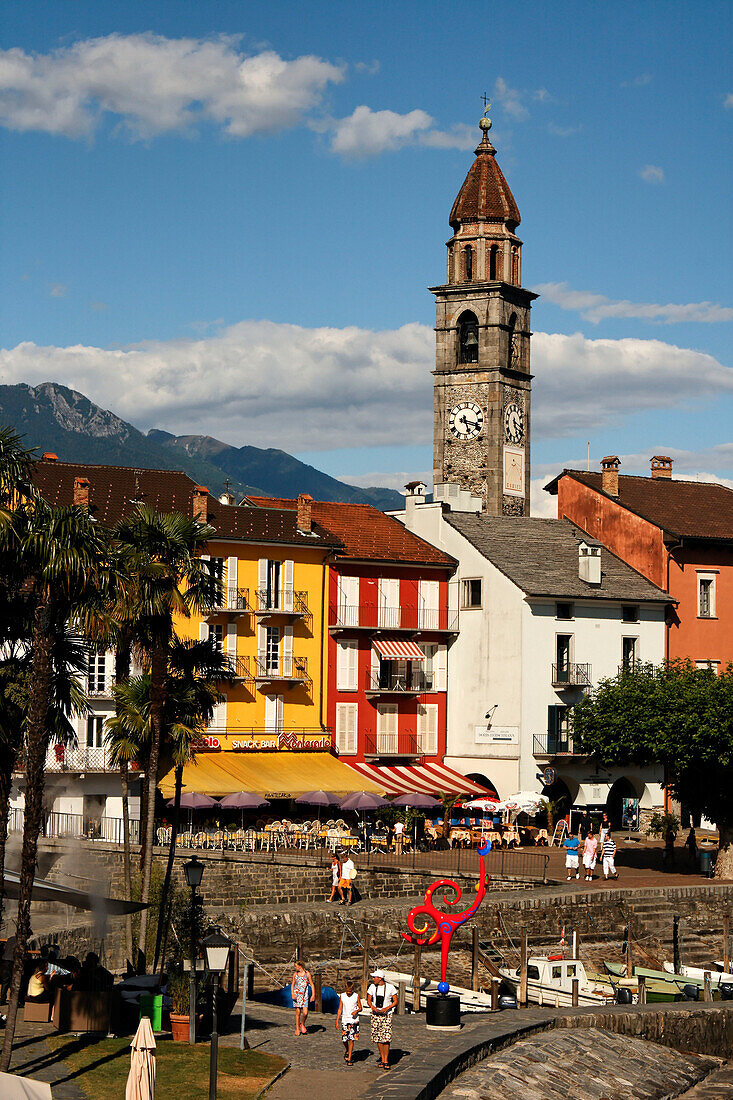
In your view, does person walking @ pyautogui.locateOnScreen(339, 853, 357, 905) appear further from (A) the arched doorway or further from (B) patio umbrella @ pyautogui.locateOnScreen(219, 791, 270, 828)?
(A) the arched doorway

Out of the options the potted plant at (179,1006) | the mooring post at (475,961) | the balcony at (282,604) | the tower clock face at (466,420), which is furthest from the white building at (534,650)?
the potted plant at (179,1006)

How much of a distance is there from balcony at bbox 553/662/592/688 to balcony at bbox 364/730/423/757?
20.5 feet

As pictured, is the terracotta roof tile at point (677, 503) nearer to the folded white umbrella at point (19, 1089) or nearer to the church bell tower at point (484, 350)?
the church bell tower at point (484, 350)

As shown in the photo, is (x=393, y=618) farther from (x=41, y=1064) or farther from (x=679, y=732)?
(x=41, y=1064)

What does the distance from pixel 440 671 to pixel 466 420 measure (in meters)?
23.1

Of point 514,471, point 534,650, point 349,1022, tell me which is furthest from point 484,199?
point 349,1022

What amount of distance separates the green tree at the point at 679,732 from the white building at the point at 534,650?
4.50m

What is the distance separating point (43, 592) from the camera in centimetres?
2612

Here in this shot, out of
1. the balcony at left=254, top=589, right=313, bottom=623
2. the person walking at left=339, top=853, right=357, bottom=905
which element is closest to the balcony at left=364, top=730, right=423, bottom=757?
the balcony at left=254, top=589, right=313, bottom=623

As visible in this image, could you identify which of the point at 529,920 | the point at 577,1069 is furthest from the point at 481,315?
the point at 577,1069

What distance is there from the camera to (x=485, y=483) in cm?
8200

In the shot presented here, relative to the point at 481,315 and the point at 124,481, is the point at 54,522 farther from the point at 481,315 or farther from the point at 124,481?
the point at 481,315

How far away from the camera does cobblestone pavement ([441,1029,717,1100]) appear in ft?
94.6

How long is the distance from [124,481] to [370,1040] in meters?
34.3
